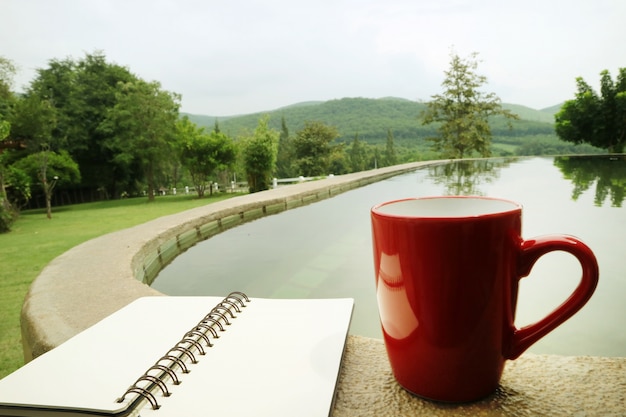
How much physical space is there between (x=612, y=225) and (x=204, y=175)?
14900 millimetres

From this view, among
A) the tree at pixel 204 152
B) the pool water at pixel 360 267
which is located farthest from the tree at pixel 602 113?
the tree at pixel 204 152

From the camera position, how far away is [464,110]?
2036 cm

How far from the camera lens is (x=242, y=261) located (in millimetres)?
1408

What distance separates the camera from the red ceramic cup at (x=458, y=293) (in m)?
0.40

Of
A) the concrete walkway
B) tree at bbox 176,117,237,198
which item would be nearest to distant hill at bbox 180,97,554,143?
tree at bbox 176,117,237,198

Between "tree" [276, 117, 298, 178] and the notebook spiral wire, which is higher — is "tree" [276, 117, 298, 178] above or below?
above

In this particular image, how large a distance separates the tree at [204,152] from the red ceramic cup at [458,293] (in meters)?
14.8

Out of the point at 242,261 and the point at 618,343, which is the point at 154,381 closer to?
the point at 618,343

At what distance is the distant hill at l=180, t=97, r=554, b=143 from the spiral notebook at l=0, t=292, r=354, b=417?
12.3m

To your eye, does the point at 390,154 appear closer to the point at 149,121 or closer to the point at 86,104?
the point at 86,104

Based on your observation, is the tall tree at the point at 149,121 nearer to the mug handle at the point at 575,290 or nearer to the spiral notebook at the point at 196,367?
the spiral notebook at the point at 196,367

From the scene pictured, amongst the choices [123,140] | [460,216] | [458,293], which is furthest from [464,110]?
[458,293]

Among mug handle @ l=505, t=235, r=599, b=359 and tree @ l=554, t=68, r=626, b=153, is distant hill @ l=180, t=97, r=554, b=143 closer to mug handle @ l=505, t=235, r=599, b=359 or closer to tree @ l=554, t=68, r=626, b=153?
tree @ l=554, t=68, r=626, b=153

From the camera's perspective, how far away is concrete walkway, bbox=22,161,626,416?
0.44m
